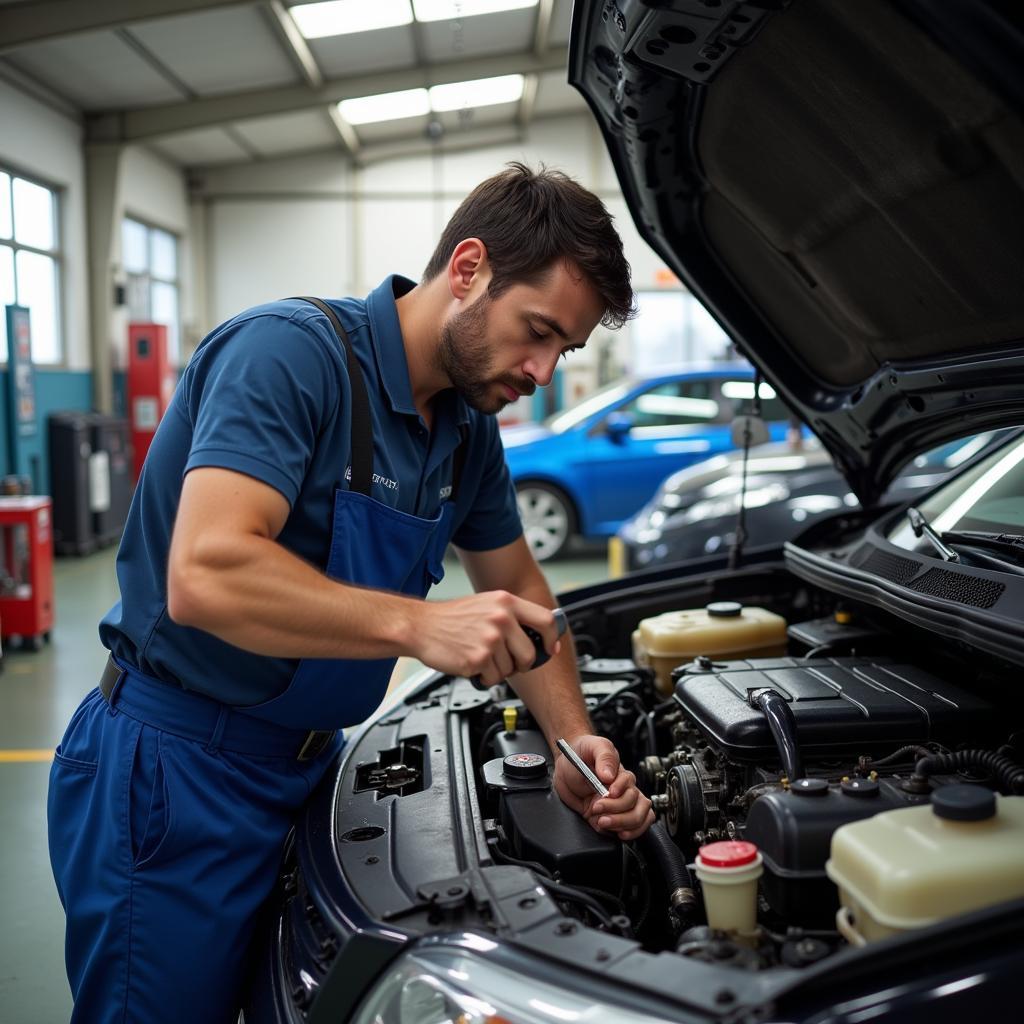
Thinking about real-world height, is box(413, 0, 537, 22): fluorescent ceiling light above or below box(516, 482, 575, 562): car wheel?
above

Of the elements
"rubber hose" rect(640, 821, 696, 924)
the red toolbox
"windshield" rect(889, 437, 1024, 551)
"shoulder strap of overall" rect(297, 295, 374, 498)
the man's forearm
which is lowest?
the red toolbox

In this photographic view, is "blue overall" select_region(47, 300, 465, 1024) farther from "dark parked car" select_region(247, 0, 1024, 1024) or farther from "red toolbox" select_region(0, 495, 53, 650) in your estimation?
"red toolbox" select_region(0, 495, 53, 650)

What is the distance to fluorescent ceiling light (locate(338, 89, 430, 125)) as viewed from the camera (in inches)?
499

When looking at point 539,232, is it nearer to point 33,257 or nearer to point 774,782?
point 774,782

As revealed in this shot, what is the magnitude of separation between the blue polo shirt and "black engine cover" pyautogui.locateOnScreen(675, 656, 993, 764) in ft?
1.92

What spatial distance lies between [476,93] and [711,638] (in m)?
12.2

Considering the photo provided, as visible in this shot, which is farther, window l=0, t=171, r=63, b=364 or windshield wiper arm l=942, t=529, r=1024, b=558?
window l=0, t=171, r=63, b=364

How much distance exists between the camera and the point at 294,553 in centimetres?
139

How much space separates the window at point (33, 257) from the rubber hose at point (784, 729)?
8.01 metres

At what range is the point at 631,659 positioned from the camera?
268 cm

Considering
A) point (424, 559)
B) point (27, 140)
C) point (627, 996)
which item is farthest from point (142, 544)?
point (27, 140)

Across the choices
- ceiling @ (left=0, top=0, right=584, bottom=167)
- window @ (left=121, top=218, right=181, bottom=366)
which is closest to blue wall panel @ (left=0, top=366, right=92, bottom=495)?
window @ (left=121, top=218, right=181, bottom=366)

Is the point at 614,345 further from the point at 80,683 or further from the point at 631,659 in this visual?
the point at 631,659

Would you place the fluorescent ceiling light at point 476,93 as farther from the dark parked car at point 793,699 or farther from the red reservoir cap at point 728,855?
the red reservoir cap at point 728,855
